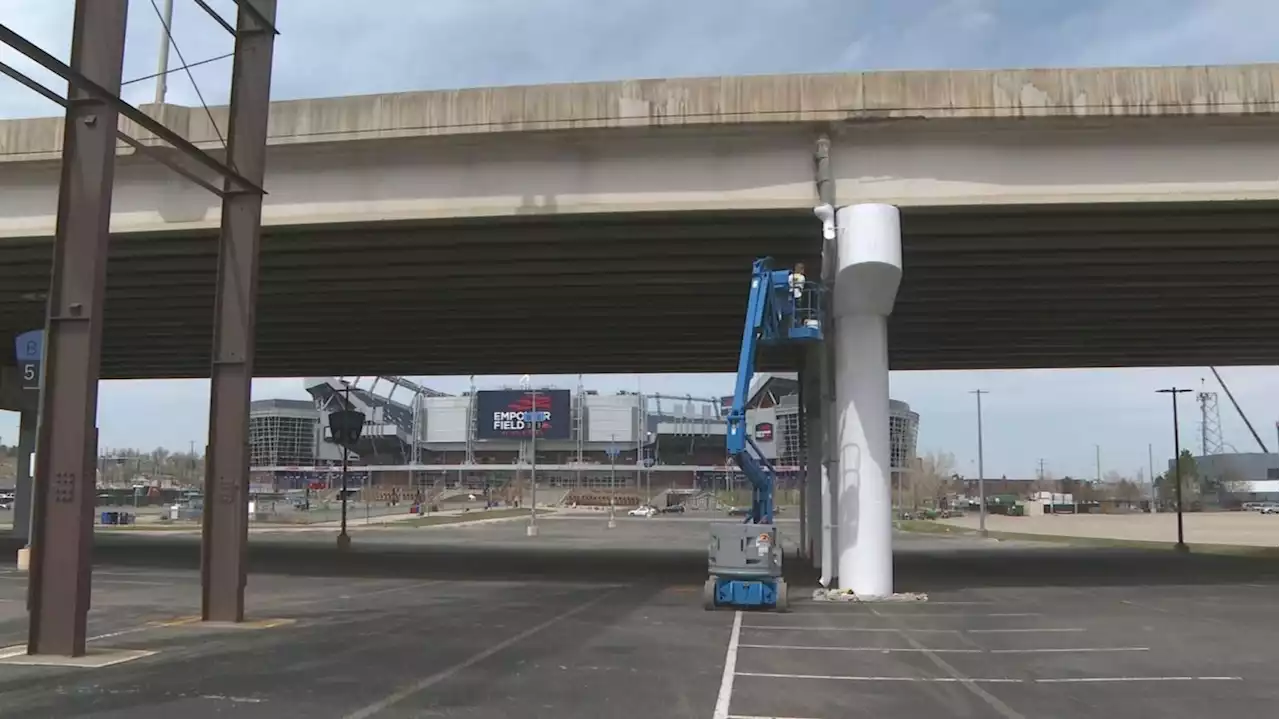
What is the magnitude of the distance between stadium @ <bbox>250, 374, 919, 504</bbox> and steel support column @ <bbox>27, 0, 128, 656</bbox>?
140m

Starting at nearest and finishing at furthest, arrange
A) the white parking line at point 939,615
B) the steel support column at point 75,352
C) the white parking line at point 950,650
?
the steel support column at point 75,352
the white parking line at point 950,650
the white parking line at point 939,615

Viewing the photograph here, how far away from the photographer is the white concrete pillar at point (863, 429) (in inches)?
791

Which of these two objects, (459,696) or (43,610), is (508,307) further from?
(459,696)

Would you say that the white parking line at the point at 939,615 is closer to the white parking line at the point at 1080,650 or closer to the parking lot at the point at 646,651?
the parking lot at the point at 646,651

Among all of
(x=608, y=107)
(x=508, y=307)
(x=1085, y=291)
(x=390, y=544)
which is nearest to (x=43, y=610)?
(x=608, y=107)

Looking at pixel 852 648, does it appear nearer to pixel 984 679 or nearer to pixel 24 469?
pixel 984 679

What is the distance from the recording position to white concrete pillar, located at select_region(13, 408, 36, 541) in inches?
1599

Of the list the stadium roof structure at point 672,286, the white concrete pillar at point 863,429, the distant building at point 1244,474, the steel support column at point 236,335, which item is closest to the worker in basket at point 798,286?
the white concrete pillar at point 863,429

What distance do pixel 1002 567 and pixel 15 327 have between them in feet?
111

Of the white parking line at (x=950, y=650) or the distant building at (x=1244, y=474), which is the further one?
the distant building at (x=1244, y=474)

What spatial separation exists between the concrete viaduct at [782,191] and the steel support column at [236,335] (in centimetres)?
369

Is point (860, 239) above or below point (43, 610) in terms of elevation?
above

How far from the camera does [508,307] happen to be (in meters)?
27.5

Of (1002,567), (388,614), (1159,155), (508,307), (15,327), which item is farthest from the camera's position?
(15,327)
